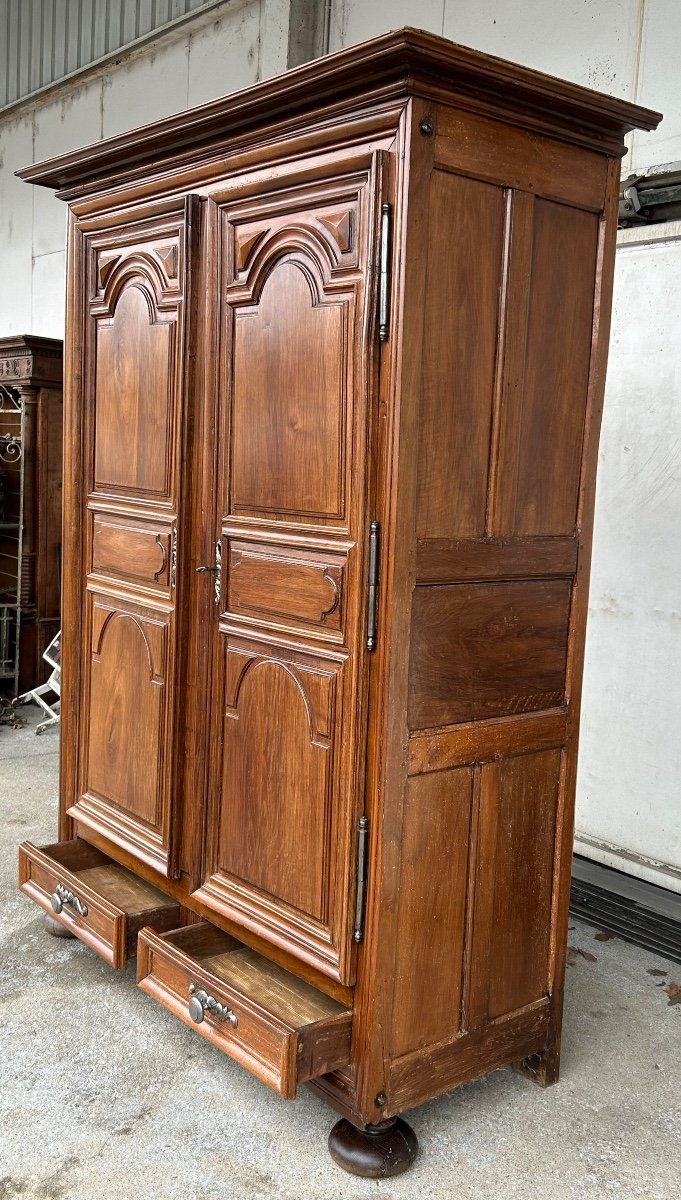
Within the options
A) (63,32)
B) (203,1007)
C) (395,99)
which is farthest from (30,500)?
(395,99)

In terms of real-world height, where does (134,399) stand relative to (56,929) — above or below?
above

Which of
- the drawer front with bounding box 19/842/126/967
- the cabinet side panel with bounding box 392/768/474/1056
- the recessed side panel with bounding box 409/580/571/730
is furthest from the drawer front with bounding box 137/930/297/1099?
the recessed side panel with bounding box 409/580/571/730

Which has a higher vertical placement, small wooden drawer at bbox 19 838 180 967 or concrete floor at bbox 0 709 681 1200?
small wooden drawer at bbox 19 838 180 967

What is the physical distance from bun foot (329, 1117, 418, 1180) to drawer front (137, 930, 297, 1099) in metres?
0.25

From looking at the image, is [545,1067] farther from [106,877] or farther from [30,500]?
[30,500]

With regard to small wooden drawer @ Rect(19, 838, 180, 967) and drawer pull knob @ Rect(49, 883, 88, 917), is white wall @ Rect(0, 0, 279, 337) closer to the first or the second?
small wooden drawer @ Rect(19, 838, 180, 967)

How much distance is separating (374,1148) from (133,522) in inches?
68.0

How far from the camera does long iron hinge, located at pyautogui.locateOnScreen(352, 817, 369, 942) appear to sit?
7.41ft

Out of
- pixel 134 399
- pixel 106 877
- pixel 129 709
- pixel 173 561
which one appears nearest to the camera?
pixel 173 561

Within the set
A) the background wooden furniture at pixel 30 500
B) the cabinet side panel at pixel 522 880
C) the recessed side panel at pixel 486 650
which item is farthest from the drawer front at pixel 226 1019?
the background wooden furniture at pixel 30 500

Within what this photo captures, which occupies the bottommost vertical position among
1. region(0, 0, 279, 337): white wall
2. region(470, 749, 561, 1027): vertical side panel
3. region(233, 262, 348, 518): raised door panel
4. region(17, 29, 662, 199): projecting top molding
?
region(470, 749, 561, 1027): vertical side panel

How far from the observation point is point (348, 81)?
213 centimetres

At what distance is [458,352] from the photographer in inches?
87.6

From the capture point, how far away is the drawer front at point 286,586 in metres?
2.32
